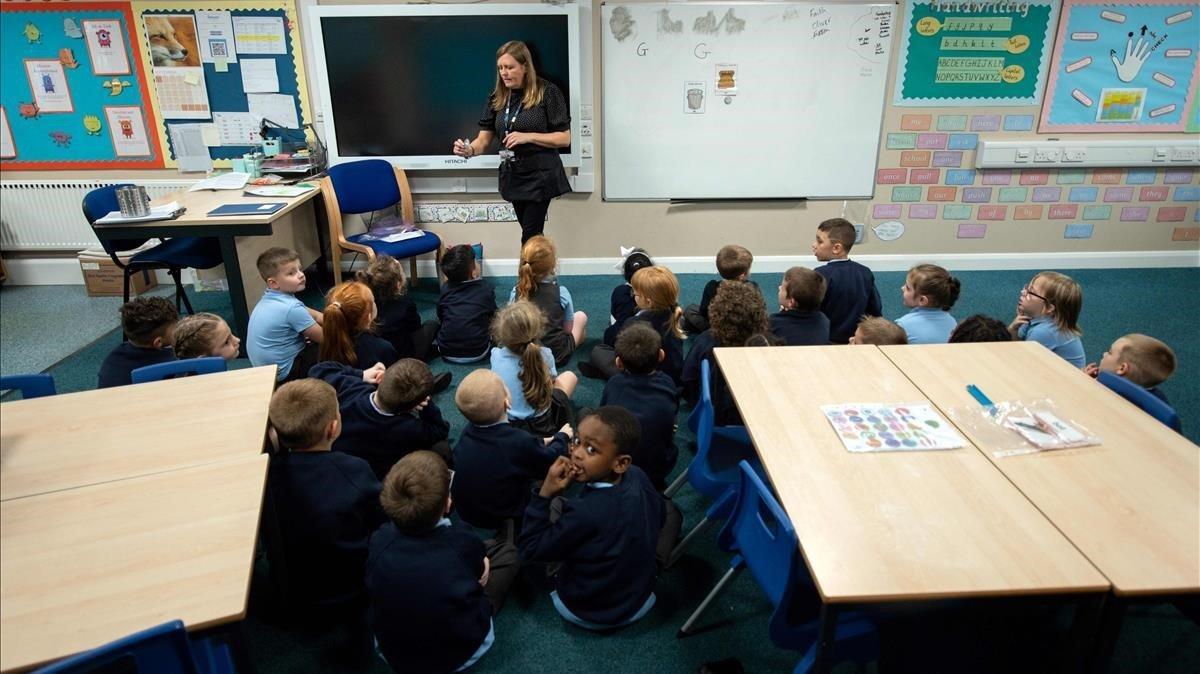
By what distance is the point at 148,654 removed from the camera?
1.17 m

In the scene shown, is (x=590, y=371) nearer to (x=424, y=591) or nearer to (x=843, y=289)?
(x=843, y=289)

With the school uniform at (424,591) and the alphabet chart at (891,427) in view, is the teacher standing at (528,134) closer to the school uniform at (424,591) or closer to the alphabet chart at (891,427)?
the alphabet chart at (891,427)

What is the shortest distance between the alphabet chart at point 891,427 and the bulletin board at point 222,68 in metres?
3.82

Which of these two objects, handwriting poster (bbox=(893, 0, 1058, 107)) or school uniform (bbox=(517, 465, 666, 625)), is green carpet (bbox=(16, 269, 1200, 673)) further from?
handwriting poster (bbox=(893, 0, 1058, 107))

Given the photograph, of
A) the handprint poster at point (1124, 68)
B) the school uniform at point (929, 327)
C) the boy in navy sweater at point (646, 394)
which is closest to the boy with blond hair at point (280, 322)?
the boy in navy sweater at point (646, 394)

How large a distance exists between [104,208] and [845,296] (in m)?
3.60

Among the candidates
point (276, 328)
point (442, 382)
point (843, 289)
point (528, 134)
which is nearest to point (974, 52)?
point (843, 289)

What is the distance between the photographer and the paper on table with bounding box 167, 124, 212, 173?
4395mm

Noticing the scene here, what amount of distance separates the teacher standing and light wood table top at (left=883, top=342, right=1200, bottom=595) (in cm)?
229

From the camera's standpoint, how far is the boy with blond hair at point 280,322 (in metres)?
2.81

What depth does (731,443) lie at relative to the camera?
88.2 inches

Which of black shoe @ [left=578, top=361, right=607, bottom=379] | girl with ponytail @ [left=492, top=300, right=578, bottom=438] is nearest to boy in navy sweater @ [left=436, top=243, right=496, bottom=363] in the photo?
black shoe @ [left=578, top=361, right=607, bottom=379]

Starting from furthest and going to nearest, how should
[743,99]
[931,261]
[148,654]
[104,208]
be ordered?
[931,261] → [743,99] → [104,208] → [148,654]

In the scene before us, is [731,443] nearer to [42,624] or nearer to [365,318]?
[365,318]
